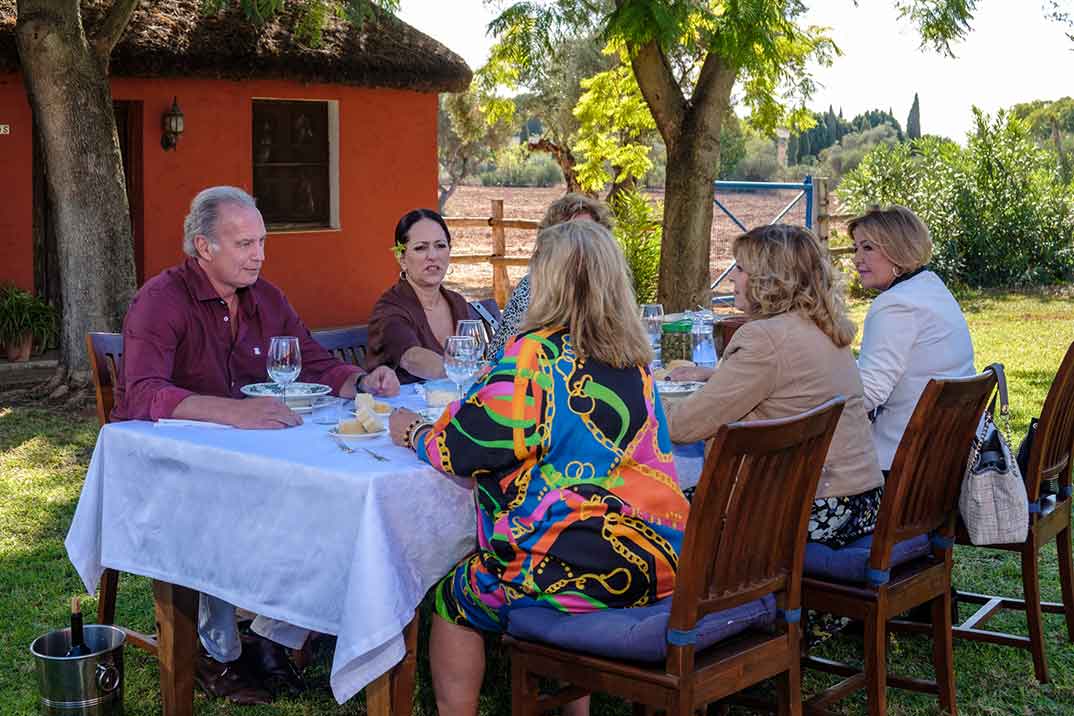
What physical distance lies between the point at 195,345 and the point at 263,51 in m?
8.43

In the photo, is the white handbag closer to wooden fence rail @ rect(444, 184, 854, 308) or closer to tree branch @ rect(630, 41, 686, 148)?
tree branch @ rect(630, 41, 686, 148)

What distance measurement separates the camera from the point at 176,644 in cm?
399

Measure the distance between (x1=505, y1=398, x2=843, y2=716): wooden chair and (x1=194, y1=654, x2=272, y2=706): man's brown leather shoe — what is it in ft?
4.29

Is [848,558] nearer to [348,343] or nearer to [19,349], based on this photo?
[348,343]

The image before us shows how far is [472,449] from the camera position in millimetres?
3301

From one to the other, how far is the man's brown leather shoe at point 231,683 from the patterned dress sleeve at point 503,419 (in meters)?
1.44

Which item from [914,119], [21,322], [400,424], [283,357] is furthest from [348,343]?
[914,119]

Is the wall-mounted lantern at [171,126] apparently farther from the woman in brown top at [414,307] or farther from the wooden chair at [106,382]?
the wooden chair at [106,382]

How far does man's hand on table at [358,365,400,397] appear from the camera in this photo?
14.6 feet

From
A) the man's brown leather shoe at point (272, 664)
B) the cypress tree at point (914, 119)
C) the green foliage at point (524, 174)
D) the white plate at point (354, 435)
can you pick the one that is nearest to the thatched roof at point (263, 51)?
the man's brown leather shoe at point (272, 664)

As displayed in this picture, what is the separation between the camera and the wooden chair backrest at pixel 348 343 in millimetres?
5436

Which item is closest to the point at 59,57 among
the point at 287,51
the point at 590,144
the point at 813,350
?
the point at 287,51

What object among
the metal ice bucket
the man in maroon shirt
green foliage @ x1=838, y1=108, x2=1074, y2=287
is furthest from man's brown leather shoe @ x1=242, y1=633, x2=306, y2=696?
green foliage @ x1=838, y1=108, x2=1074, y2=287

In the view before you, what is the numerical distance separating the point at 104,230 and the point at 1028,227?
12.9 meters
